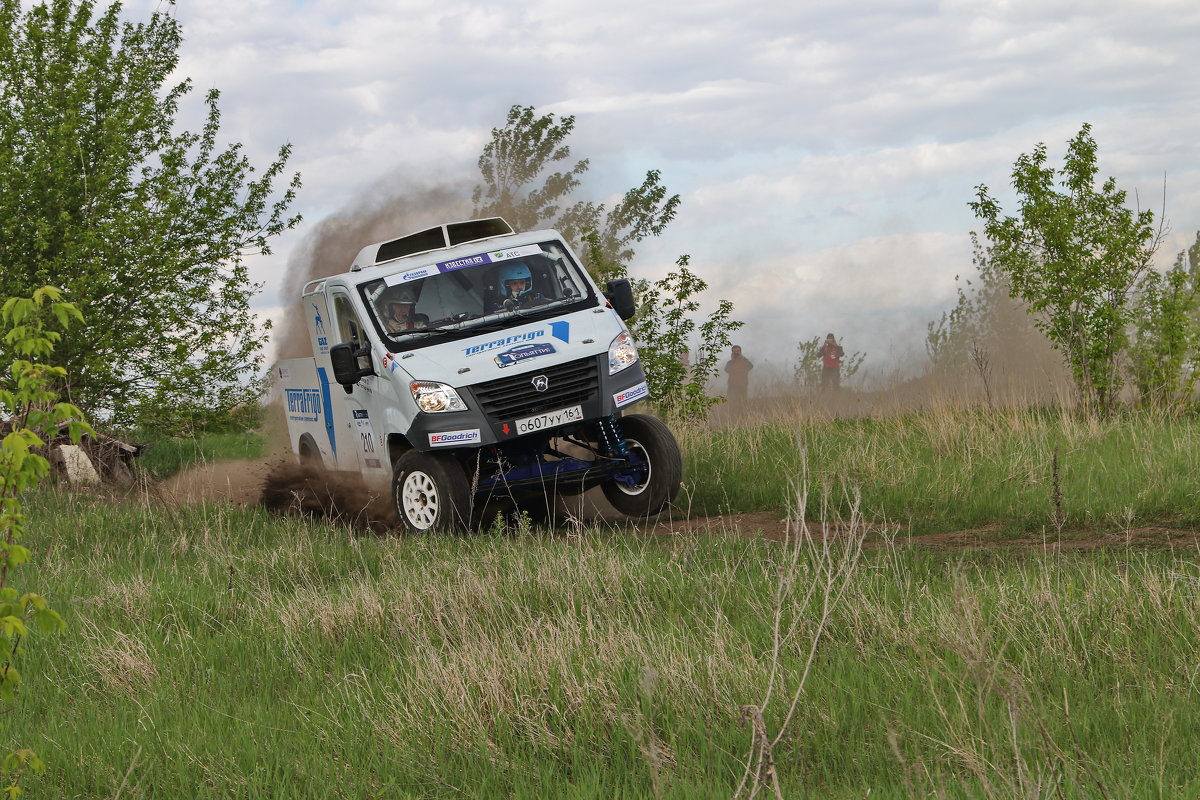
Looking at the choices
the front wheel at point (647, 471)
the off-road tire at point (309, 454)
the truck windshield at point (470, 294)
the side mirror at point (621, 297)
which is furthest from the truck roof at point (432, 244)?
the front wheel at point (647, 471)

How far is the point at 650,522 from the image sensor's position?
37.3ft

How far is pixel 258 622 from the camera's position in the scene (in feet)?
23.7

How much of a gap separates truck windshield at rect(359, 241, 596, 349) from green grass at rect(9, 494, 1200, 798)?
328 centimetres

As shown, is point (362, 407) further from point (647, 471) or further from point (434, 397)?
point (647, 471)

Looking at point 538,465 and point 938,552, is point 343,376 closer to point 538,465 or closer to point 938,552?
point 538,465

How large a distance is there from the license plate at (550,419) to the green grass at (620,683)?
2279mm

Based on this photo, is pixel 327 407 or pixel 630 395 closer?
pixel 630 395

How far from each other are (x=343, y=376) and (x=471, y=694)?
6191 mm

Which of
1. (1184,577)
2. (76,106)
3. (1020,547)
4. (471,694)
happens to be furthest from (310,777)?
(76,106)

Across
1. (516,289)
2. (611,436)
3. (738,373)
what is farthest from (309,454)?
(738,373)

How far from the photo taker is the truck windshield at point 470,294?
11023 mm

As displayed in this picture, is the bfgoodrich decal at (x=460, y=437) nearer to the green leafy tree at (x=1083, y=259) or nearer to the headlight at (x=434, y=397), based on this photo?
the headlight at (x=434, y=397)

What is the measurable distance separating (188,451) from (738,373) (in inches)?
546

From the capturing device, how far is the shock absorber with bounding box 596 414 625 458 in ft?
36.0
